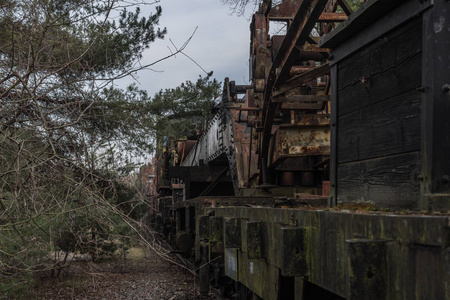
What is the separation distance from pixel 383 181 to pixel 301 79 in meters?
3.59

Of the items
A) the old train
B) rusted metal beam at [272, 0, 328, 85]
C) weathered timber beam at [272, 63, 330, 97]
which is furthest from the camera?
weathered timber beam at [272, 63, 330, 97]

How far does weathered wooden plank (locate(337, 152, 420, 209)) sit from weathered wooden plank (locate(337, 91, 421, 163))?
0.17ft

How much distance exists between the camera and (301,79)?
6.68m

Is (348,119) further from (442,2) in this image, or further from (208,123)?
(208,123)

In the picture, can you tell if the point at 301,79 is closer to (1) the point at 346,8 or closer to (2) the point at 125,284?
(1) the point at 346,8

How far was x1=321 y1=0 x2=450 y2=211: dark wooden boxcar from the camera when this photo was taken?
2.64 m

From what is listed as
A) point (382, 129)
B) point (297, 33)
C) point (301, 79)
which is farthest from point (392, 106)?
point (301, 79)

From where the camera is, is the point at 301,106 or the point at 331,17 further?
the point at 301,106

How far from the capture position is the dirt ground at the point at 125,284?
9031mm

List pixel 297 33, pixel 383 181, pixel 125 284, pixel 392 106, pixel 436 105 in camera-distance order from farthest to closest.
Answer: pixel 125 284 → pixel 297 33 → pixel 383 181 → pixel 392 106 → pixel 436 105

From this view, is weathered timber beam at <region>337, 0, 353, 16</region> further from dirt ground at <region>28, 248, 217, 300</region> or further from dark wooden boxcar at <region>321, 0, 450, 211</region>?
dirt ground at <region>28, 248, 217, 300</region>

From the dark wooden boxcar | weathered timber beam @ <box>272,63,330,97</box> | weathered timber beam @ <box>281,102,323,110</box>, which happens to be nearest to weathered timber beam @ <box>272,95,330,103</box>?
weathered timber beam @ <box>272,63,330,97</box>

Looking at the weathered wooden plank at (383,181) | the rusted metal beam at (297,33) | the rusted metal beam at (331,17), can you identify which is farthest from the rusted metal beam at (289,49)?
the weathered wooden plank at (383,181)

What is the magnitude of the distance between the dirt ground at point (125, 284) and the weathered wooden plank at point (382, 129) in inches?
181
